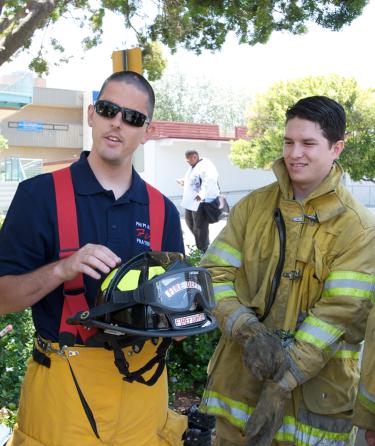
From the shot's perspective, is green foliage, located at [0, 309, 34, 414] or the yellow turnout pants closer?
the yellow turnout pants

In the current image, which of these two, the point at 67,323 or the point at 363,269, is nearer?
the point at 67,323

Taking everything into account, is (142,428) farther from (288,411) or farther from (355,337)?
(355,337)

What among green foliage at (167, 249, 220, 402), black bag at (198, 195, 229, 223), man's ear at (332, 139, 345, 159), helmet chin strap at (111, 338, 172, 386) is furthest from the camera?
black bag at (198, 195, 229, 223)

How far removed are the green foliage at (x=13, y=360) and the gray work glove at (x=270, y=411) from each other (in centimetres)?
218

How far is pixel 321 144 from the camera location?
9.45ft

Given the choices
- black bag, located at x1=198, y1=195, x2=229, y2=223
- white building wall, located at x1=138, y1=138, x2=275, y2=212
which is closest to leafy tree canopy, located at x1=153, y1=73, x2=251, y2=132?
white building wall, located at x1=138, y1=138, x2=275, y2=212

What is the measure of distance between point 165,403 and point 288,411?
67 centimetres

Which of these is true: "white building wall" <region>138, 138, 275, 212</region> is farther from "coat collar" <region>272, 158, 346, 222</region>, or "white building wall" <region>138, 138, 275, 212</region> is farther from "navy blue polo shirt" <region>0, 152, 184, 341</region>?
Result: "navy blue polo shirt" <region>0, 152, 184, 341</region>

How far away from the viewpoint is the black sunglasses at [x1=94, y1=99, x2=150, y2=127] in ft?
7.88

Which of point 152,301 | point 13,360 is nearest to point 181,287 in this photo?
point 152,301

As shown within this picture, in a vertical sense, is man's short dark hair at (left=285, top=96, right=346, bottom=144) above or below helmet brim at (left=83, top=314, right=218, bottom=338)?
above

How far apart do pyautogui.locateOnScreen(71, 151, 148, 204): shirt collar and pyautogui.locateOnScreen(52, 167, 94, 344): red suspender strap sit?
9cm

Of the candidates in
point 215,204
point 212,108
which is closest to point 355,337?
point 215,204

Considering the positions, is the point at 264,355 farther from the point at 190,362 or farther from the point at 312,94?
the point at 312,94
